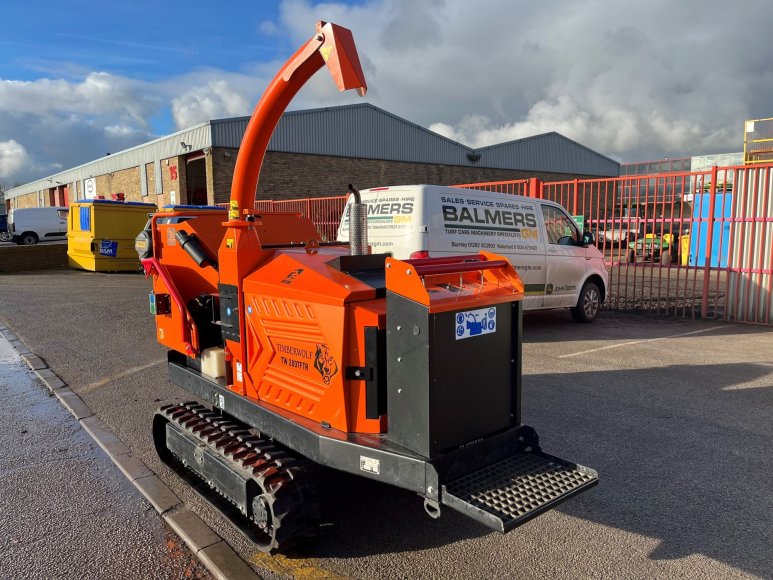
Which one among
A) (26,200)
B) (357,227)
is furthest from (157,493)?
(26,200)

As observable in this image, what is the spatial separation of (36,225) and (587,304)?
29.8 m

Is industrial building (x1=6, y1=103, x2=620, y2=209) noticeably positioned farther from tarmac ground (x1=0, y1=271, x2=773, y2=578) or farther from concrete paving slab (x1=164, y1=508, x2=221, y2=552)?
concrete paving slab (x1=164, y1=508, x2=221, y2=552)

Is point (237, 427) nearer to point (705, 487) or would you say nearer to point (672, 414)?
point (705, 487)

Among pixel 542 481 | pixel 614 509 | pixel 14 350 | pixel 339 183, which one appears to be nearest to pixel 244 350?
pixel 542 481

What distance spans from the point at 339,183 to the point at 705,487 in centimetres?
2554

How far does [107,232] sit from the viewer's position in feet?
59.0

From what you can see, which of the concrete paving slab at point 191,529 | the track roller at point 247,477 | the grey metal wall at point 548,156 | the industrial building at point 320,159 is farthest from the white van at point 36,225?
the concrete paving slab at point 191,529

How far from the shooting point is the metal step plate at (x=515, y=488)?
2523mm

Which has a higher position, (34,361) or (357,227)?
(357,227)

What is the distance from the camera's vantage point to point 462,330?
2.83 m

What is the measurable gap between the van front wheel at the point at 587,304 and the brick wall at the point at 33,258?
1752 cm

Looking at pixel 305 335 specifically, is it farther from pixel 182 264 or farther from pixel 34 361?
pixel 34 361

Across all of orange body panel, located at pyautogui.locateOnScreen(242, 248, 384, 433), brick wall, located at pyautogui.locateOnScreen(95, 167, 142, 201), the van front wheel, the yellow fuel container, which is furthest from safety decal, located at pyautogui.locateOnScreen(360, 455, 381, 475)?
brick wall, located at pyautogui.locateOnScreen(95, 167, 142, 201)

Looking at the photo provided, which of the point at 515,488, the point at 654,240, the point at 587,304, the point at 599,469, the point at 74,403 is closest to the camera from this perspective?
the point at 515,488
